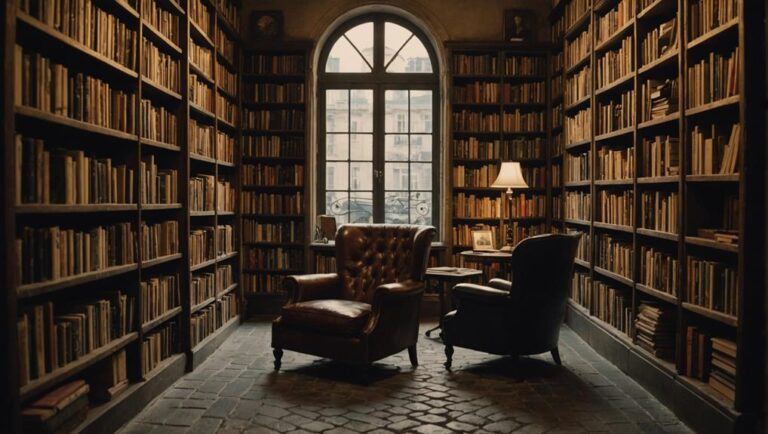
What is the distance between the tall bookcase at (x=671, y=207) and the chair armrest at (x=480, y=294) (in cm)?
101

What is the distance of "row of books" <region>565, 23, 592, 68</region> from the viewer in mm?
6127

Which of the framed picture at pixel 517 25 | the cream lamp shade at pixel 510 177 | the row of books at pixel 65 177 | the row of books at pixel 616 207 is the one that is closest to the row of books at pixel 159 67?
the row of books at pixel 65 177

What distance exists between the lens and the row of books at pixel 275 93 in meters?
7.41

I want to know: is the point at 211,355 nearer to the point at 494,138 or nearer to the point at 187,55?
the point at 187,55

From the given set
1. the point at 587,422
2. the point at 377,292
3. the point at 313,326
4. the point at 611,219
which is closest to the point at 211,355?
the point at 313,326

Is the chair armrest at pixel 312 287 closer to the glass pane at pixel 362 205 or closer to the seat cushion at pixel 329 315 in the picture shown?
the seat cushion at pixel 329 315

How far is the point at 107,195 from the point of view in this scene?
11.9 ft

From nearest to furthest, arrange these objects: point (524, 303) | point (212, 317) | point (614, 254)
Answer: point (524, 303) → point (614, 254) → point (212, 317)

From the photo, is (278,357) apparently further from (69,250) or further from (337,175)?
(337,175)

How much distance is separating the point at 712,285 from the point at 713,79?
115 centimetres

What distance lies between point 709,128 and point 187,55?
3714 mm

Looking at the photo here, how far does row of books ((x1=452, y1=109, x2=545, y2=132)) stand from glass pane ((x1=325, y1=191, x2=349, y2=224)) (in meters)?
1.61

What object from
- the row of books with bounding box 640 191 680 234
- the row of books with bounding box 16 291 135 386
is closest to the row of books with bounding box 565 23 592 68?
the row of books with bounding box 640 191 680 234

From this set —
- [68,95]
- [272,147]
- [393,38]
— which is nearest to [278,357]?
[68,95]
